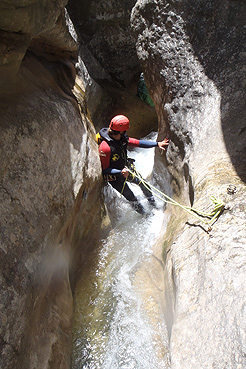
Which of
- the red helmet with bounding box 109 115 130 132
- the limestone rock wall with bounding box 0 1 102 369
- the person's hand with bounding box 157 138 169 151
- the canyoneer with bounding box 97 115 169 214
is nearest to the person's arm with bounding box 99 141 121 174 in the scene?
the canyoneer with bounding box 97 115 169 214

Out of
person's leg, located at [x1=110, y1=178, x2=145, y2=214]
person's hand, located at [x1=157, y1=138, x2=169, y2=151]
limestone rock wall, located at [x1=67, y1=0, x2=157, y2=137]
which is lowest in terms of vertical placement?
person's leg, located at [x1=110, y1=178, x2=145, y2=214]

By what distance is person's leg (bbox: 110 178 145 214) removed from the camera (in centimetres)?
491

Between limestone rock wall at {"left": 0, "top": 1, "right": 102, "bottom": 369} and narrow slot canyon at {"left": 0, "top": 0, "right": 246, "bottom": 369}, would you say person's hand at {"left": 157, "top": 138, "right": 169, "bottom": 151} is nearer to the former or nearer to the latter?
narrow slot canyon at {"left": 0, "top": 0, "right": 246, "bottom": 369}

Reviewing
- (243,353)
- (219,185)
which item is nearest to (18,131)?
(219,185)

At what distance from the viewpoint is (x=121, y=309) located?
310cm

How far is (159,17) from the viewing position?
4.40m

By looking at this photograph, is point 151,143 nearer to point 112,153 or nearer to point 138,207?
point 112,153

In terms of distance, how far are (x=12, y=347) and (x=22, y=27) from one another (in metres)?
2.46

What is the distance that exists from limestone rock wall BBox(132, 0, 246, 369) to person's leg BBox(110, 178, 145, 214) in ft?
3.17

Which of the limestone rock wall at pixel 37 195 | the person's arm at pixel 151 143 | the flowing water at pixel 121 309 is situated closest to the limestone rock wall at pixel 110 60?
the person's arm at pixel 151 143

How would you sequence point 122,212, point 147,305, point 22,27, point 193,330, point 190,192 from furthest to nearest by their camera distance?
point 122,212 < point 190,192 < point 147,305 < point 22,27 < point 193,330

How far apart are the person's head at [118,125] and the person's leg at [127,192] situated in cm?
86

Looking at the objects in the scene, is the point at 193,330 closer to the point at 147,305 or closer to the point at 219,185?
the point at 147,305

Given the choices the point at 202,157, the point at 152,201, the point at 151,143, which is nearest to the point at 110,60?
the point at 151,143
